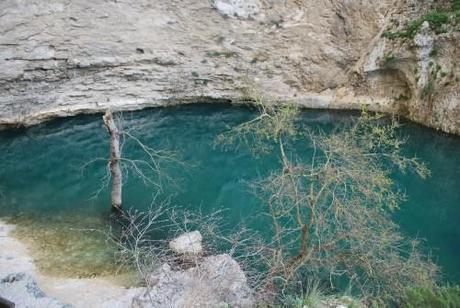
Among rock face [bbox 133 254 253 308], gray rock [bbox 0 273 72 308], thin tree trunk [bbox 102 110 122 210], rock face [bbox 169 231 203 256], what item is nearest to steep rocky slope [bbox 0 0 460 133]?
thin tree trunk [bbox 102 110 122 210]

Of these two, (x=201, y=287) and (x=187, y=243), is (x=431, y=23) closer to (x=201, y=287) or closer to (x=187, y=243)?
(x=187, y=243)

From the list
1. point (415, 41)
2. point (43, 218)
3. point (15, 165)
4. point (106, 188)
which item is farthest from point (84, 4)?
point (415, 41)

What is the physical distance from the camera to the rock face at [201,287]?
973cm

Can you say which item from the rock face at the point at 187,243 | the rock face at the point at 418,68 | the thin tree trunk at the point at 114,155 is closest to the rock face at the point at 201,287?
the rock face at the point at 187,243

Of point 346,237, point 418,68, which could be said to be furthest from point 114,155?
point 418,68

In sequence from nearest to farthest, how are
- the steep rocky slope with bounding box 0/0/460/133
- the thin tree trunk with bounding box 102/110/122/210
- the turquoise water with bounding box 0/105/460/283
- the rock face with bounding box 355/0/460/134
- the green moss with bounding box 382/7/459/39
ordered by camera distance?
the thin tree trunk with bounding box 102/110/122/210 → the turquoise water with bounding box 0/105/460/283 → the steep rocky slope with bounding box 0/0/460/133 → the green moss with bounding box 382/7/459/39 → the rock face with bounding box 355/0/460/134

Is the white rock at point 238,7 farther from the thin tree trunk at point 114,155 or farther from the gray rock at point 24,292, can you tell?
the gray rock at point 24,292

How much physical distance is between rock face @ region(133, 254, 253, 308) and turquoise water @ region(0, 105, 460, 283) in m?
2.28

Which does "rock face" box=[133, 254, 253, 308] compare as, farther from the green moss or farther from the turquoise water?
the green moss

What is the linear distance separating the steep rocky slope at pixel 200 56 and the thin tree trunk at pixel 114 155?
26.8 ft

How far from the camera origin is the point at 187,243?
12.4 m

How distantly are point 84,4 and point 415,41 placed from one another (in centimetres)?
1354

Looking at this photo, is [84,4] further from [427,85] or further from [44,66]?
[427,85]

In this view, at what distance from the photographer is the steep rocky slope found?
2023 cm
